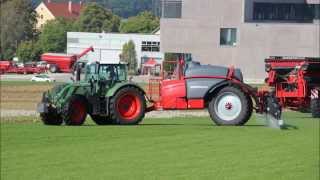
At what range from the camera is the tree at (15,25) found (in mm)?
115938

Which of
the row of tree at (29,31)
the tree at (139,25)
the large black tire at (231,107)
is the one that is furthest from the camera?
the tree at (139,25)

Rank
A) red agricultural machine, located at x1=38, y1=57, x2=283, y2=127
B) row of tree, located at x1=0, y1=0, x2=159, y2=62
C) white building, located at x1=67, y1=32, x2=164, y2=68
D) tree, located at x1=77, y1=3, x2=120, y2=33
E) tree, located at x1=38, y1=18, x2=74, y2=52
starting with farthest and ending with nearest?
tree, located at x1=77, y1=3, x2=120, y2=33 → row of tree, located at x1=0, y1=0, x2=159, y2=62 → tree, located at x1=38, y1=18, x2=74, y2=52 → white building, located at x1=67, y1=32, x2=164, y2=68 → red agricultural machine, located at x1=38, y1=57, x2=283, y2=127

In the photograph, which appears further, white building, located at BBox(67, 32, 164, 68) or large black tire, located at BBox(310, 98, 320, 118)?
white building, located at BBox(67, 32, 164, 68)

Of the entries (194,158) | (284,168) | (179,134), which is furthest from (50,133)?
(284,168)

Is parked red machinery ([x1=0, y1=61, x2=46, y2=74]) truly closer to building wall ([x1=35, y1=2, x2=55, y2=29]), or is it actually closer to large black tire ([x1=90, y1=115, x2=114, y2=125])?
building wall ([x1=35, y1=2, x2=55, y2=29])

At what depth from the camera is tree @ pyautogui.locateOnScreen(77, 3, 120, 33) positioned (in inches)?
5312

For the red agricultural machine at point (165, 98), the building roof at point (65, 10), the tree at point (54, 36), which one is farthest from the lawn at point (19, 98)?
the building roof at point (65, 10)

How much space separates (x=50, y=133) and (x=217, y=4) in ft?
245

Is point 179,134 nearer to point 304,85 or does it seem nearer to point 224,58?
point 304,85

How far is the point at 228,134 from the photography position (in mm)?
18406

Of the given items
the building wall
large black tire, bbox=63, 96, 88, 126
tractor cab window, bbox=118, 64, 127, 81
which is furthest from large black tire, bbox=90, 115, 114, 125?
the building wall

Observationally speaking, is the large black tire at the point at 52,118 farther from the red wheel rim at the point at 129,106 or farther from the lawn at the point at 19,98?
the lawn at the point at 19,98

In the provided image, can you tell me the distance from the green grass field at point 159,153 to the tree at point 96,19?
114m

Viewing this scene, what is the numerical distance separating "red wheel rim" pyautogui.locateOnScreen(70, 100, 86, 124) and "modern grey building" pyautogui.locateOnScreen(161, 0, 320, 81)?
70007 mm
